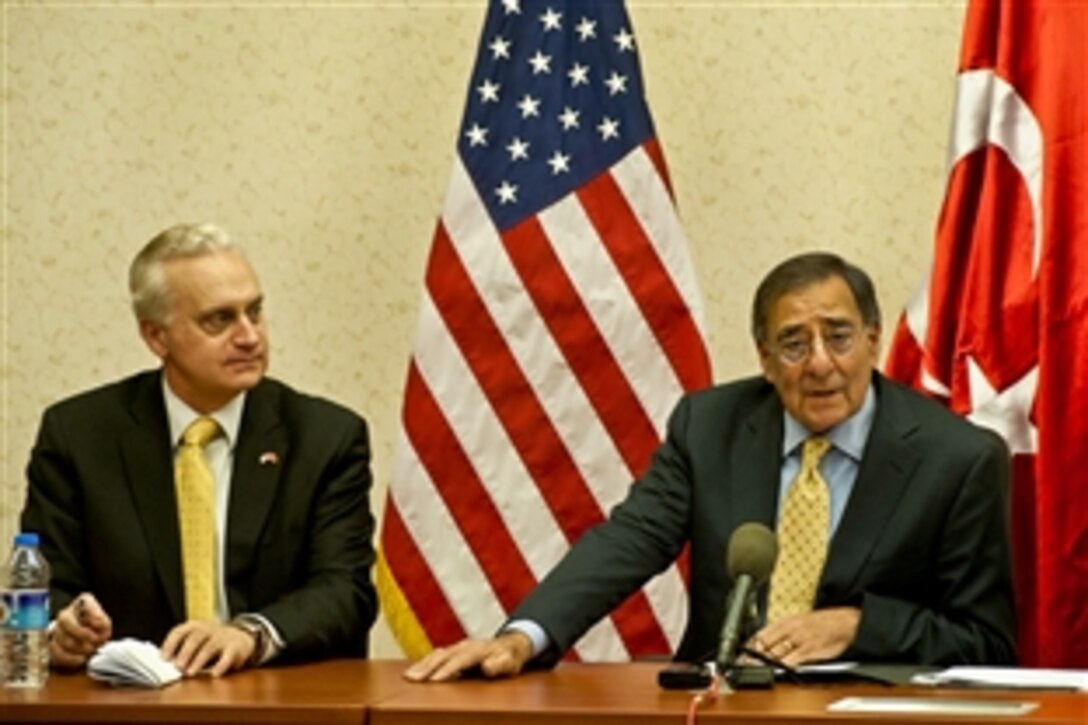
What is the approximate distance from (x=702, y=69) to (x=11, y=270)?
207cm

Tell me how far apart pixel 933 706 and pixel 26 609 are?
1708mm

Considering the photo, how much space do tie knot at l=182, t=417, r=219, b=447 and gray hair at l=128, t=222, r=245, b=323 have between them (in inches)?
9.6

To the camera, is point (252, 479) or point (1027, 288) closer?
point (252, 479)

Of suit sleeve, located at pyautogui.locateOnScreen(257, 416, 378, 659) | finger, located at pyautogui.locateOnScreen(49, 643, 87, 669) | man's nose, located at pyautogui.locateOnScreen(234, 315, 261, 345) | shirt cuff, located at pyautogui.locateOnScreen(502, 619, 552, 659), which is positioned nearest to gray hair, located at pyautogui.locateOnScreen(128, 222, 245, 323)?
man's nose, located at pyautogui.locateOnScreen(234, 315, 261, 345)

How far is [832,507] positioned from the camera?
4176mm

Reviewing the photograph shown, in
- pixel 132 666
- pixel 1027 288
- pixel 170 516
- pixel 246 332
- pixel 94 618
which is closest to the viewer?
pixel 132 666

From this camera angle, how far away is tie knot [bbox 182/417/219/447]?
14.8ft

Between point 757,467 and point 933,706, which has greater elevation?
point 757,467

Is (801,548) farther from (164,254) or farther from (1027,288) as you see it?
(164,254)

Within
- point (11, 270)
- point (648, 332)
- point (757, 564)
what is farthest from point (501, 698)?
point (11, 270)

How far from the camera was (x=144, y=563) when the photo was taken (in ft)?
14.5

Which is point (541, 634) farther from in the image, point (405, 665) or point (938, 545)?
point (938, 545)

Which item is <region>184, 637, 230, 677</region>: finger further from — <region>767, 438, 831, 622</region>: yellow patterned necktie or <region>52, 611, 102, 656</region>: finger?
<region>767, 438, 831, 622</region>: yellow patterned necktie

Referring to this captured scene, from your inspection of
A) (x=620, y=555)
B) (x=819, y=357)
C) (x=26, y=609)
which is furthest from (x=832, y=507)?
(x=26, y=609)
